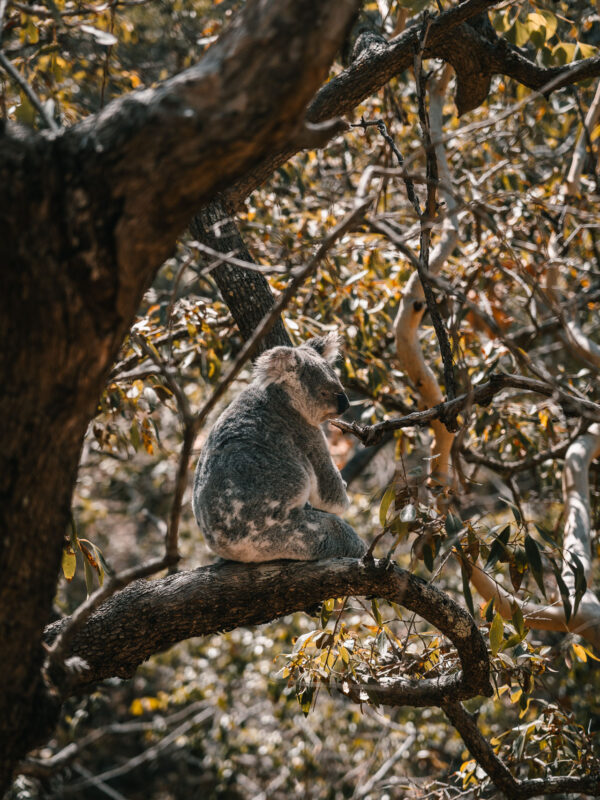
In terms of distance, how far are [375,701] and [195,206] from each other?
Result: 6.83 ft

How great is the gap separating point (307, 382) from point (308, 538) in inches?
28.2

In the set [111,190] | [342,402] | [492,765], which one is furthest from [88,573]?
[111,190]

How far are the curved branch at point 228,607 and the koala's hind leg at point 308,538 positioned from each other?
0.69ft

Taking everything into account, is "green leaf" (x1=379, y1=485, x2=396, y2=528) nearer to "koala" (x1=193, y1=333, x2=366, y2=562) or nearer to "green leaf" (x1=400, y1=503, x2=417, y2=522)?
"green leaf" (x1=400, y1=503, x2=417, y2=522)

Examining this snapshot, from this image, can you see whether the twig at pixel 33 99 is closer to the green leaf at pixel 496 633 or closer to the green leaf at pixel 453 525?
the green leaf at pixel 453 525

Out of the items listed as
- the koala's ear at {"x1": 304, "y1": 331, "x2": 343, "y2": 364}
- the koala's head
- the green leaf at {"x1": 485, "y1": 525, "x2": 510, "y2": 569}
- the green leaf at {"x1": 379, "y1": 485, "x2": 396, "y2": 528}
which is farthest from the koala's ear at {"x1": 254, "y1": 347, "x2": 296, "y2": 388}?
the green leaf at {"x1": 485, "y1": 525, "x2": 510, "y2": 569}

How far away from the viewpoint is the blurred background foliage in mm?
3076

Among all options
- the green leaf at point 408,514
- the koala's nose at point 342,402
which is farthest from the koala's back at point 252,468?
the green leaf at point 408,514

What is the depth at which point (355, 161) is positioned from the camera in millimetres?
6219

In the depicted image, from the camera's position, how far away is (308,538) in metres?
3.02

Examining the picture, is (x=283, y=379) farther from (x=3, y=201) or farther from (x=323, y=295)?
(x=3, y=201)

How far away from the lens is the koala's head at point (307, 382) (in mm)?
3297

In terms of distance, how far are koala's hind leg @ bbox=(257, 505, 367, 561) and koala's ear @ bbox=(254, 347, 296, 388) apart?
1.92 feet

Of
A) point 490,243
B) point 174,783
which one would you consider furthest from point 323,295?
point 174,783
